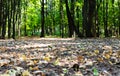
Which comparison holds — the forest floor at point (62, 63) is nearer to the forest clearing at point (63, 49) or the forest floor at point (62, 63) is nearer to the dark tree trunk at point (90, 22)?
the forest clearing at point (63, 49)

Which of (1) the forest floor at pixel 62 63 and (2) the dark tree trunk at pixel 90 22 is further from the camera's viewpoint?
(2) the dark tree trunk at pixel 90 22

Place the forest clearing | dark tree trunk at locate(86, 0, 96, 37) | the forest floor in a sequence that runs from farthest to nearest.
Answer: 1. dark tree trunk at locate(86, 0, 96, 37)
2. the forest clearing
3. the forest floor

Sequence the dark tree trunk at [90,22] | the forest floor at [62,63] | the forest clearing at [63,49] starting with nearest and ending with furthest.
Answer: the forest floor at [62,63], the forest clearing at [63,49], the dark tree trunk at [90,22]

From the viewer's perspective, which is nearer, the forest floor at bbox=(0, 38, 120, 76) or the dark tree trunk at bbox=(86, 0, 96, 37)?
the forest floor at bbox=(0, 38, 120, 76)

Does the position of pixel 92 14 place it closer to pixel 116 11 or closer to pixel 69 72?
pixel 69 72

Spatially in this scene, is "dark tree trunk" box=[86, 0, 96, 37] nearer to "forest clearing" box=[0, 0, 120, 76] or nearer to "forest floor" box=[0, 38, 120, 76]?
"forest clearing" box=[0, 0, 120, 76]

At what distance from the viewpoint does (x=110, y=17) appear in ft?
195

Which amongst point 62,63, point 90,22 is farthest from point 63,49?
point 90,22

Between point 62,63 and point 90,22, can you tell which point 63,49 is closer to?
point 62,63

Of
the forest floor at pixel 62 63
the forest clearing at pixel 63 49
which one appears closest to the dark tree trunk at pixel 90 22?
the forest clearing at pixel 63 49

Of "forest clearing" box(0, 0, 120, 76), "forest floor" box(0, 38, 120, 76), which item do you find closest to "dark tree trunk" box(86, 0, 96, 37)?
"forest clearing" box(0, 0, 120, 76)

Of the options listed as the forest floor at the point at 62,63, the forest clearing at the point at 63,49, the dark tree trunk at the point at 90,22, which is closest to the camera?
the forest floor at the point at 62,63

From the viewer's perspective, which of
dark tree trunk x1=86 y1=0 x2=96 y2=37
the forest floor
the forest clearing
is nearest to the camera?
the forest floor

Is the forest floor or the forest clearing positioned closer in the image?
the forest floor
